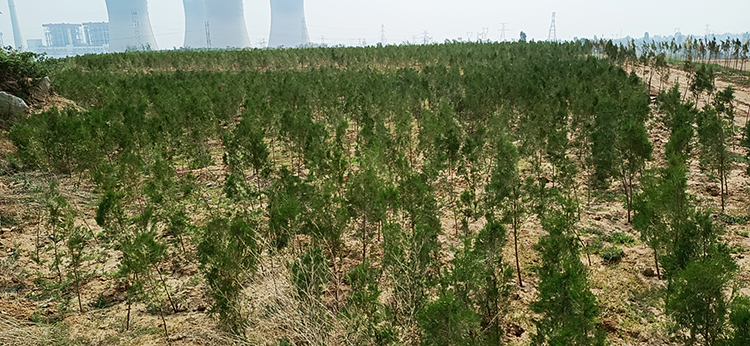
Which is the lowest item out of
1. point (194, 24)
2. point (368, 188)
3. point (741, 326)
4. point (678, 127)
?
point (741, 326)

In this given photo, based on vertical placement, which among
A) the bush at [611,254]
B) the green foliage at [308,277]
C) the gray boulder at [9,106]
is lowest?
the bush at [611,254]

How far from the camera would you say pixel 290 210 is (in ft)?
22.7

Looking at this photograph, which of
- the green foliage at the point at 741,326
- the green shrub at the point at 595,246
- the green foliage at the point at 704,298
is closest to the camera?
the green foliage at the point at 741,326

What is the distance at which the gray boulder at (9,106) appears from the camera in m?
17.5

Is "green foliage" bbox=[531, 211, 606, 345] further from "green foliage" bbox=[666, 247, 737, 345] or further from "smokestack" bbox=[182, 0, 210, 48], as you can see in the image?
"smokestack" bbox=[182, 0, 210, 48]

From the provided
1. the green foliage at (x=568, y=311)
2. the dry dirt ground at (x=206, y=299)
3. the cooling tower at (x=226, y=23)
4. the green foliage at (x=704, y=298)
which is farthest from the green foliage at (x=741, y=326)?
the cooling tower at (x=226, y=23)

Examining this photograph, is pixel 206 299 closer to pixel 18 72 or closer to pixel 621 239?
pixel 621 239

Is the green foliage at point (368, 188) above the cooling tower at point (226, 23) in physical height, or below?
below

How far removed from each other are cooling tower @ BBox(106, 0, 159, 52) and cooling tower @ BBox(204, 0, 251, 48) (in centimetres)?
1748

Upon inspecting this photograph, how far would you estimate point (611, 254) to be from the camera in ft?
30.5

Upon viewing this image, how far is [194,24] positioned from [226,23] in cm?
2631

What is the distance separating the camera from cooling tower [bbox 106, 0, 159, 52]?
429ft

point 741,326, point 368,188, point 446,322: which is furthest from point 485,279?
point 368,188

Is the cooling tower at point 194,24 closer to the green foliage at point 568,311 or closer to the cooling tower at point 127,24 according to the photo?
the cooling tower at point 127,24
